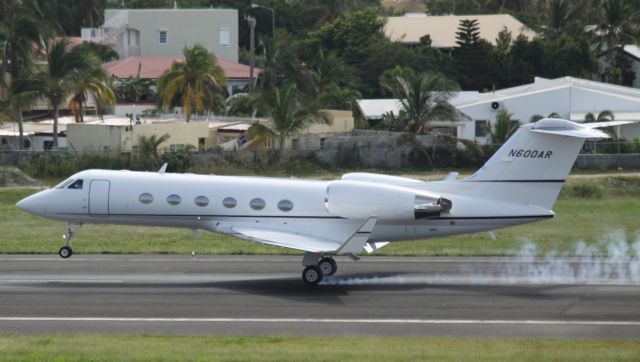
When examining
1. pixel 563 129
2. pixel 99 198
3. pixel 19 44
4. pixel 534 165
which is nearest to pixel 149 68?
pixel 19 44

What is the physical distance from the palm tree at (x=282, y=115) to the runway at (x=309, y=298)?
20.9 metres

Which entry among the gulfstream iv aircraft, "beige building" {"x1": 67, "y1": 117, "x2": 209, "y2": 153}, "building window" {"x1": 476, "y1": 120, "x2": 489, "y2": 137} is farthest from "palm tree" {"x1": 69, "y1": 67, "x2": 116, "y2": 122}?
the gulfstream iv aircraft

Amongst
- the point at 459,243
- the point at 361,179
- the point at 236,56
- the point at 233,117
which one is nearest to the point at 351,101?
the point at 233,117

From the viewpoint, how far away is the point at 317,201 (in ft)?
88.8

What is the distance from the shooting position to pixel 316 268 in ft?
85.7

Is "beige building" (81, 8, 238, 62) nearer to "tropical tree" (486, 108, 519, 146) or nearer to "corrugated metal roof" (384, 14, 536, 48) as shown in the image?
"corrugated metal roof" (384, 14, 536, 48)

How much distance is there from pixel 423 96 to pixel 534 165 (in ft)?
86.7

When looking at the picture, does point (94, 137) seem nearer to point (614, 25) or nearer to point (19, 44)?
point (19, 44)

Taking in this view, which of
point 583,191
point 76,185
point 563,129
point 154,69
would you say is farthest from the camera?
point 154,69

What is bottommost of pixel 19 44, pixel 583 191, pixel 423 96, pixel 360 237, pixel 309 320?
pixel 309 320

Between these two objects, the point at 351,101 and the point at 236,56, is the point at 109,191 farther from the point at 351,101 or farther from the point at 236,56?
the point at 236,56

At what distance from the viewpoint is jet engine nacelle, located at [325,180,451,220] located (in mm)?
26156

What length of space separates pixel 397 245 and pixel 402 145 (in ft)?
63.3

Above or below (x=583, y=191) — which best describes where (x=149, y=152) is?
above
